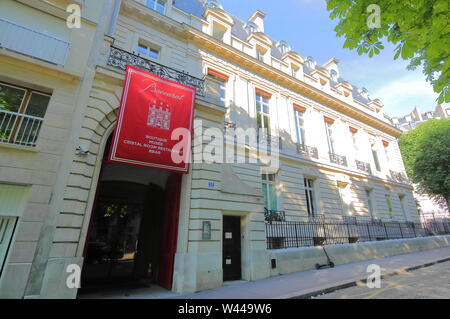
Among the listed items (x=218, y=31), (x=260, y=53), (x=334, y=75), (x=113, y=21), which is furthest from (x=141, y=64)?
(x=334, y=75)

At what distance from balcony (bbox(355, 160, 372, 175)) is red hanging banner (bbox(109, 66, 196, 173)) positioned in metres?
17.0

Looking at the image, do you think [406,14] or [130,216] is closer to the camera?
[406,14]

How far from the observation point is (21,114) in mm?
6180

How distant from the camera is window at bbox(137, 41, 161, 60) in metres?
11.5

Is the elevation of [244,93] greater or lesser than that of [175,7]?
lesser

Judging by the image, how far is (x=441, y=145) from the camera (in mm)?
23047

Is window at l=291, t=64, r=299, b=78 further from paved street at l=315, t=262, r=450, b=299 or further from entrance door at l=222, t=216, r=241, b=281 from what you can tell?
paved street at l=315, t=262, r=450, b=299

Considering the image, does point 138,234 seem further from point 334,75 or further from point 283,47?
point 334,75

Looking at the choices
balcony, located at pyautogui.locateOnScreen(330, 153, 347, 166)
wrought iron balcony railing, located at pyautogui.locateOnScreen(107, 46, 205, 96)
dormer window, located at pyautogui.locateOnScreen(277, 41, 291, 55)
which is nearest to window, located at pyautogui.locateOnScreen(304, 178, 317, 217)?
balcony, located at pyautogui.locateOnScreen(330, 153, 347, 166)

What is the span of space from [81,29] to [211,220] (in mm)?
8111

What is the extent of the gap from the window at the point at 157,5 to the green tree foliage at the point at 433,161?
1146 inches
